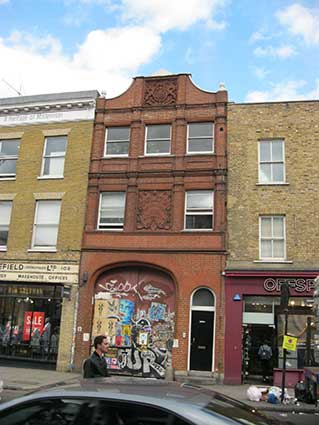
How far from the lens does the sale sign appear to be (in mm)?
19984

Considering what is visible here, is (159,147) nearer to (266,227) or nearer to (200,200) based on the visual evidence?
(200,200)

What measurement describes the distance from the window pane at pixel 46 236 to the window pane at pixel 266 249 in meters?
9.16

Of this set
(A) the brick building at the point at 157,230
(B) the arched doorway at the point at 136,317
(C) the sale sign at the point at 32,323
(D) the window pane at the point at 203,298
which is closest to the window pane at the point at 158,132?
(A) the brick building at the point at 157,230

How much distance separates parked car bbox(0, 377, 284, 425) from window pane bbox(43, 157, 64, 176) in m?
18.6

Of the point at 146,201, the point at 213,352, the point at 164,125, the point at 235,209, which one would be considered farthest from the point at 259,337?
the point at 164,125

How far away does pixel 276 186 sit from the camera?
19.1 m

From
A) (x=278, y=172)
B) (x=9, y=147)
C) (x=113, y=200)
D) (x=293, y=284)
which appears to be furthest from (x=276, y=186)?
(x=9, y=147)

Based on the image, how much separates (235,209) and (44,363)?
10428 millimetres

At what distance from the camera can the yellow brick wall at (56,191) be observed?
20375 millimetres

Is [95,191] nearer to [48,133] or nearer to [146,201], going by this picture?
[146,201]

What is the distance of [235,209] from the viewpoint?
62.9ft

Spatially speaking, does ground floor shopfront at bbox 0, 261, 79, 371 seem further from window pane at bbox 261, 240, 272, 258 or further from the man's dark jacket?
the man's dark jacket

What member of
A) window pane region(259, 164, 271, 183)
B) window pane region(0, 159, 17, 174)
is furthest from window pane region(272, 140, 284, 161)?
window pane region(0, 159, 17, 174)

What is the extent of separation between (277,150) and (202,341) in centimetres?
864
